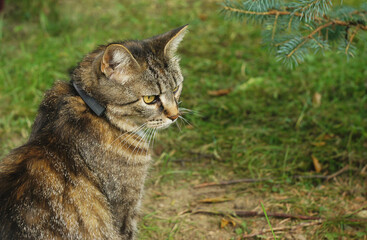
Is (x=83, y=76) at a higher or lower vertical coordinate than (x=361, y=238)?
higher

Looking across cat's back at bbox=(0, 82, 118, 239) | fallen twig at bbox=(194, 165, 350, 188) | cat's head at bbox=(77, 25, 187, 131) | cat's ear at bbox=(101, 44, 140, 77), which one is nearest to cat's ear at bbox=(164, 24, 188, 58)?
cat's head at bbox=(77, 25, 187, 131)

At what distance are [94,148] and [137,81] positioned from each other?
1.41ft

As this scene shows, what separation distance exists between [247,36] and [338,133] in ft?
6.79

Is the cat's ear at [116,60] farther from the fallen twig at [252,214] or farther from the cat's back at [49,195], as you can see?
the fallen twig at [252,214]

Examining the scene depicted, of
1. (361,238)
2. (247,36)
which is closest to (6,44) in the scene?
(247,36)

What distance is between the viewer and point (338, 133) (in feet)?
11.1

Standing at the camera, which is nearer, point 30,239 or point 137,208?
point 30,239

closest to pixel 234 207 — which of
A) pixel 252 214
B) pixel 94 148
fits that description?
pixel 252 214

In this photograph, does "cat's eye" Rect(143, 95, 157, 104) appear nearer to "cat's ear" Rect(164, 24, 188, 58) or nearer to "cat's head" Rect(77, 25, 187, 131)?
"cat's head" Rect(77, 25, 187, 131)

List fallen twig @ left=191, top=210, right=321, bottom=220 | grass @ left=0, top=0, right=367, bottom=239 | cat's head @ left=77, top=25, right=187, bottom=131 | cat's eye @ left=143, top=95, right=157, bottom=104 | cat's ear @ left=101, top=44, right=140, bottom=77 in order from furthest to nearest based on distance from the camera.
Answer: grass @ left=0, top=0, right=367, bottom=239 → fallen twig @ left=191, top=210, right=321, bottom=220 → cat's eye @ left=143, top=95, right=157, bottom=104 → cat's head @ left=77, top=25, right=187, bottom=131 → cat's ear @ left=101, top=44, right=140, bottom=77

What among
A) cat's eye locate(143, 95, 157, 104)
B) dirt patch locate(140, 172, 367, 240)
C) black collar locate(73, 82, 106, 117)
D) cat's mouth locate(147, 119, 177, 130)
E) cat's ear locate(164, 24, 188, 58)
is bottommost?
dirt patch locate(140, 172, 367, 240)

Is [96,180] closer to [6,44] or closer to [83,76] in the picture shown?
[83,76]

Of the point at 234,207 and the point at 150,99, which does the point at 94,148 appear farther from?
the point at 234,207

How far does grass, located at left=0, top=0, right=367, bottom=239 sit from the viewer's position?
2.87 m
